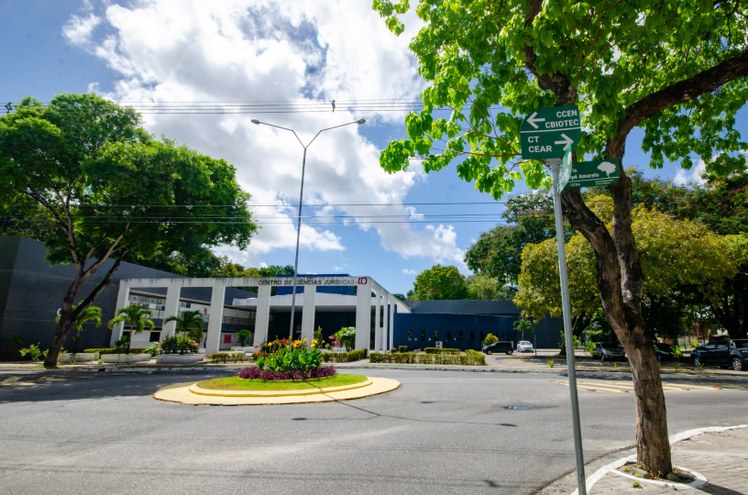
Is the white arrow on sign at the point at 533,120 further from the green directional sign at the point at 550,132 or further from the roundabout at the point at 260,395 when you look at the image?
the roundabout at the point at 260,395

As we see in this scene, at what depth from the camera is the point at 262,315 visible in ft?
111

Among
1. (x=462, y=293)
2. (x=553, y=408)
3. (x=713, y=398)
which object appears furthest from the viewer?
(x=462, y=293)

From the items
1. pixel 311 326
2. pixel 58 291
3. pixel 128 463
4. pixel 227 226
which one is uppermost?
pixel 227 226

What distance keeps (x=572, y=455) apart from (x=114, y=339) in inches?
1550

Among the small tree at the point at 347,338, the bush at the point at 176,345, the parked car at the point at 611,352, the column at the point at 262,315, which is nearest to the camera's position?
the bush at the point at 176,345

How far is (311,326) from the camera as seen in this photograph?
104ft

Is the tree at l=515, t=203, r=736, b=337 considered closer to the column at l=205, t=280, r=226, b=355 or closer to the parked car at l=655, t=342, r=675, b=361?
the parked car at l=655, t=342, r=675, b=361

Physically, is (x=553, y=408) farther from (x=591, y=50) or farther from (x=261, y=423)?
(x=591, y=50)

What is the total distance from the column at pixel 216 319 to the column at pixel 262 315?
310 centimetres

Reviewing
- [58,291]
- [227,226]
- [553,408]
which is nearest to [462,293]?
[227,226]

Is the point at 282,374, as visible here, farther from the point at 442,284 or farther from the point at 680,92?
the point at 442,284

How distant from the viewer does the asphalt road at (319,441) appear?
5.59 m

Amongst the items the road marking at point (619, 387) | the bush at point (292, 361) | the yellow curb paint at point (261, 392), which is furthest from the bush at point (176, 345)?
the road marking at point (619, 387)

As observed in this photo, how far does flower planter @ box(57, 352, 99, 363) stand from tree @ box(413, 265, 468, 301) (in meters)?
57.1
